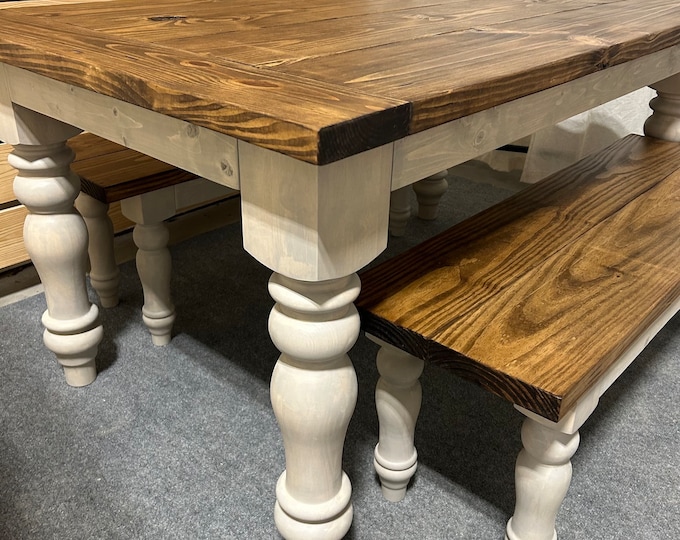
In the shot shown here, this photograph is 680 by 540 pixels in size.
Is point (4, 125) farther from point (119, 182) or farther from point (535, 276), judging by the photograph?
point (535, 276)

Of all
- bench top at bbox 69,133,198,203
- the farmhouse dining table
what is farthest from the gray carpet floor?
bench top at bbox 69,133,198,203

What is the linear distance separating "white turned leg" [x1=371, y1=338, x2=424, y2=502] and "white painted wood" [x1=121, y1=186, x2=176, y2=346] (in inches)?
19.8

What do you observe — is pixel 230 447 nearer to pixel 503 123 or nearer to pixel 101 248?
pixel 101 248

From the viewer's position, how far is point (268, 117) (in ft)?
1.63

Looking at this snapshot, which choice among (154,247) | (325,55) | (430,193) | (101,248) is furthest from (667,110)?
(101,248)

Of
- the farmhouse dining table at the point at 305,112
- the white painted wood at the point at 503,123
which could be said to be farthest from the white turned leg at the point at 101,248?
the white painted wood at the point at 503,123

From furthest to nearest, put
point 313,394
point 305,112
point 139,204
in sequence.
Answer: point 139,204, point 313,394, point 305,112

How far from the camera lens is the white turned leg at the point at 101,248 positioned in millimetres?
1211

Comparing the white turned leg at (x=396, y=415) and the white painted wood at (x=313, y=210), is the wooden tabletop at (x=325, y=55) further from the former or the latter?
the white turned leg at (x=396, y=415)

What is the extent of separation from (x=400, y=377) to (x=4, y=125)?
0.64 meters

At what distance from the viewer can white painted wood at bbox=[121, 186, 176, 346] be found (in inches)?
43.2

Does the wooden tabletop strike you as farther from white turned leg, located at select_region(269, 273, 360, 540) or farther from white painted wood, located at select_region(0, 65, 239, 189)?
white turned leg, located at select_region(269, 273, 360, 540)

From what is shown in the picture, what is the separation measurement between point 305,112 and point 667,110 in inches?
43.5

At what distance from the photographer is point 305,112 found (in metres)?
0.51
